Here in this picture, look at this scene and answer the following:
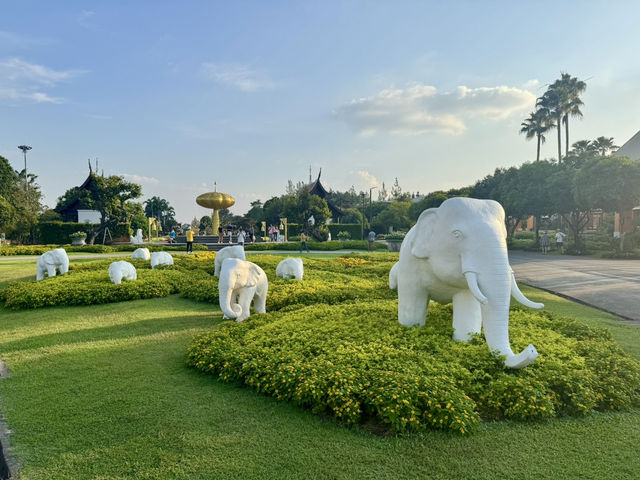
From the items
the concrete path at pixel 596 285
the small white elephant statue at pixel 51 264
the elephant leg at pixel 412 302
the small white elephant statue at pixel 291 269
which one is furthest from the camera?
the small white elephant statue at pixel 51 264

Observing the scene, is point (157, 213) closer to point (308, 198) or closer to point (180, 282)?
point (308, 198)

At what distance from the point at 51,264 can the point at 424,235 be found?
1170 cm

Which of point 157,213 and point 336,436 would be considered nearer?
point 336,436

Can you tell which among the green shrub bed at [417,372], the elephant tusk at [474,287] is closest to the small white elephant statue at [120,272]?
the green shrub bed at [417,372]

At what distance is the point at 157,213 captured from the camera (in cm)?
7731

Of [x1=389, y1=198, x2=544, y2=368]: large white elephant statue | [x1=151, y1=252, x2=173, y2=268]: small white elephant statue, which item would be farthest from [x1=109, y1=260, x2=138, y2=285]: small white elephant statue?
[x1=389, y1=198, x2=544, y2=368]: large white elephant statue

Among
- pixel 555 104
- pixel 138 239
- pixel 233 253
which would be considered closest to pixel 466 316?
pixel 233 253

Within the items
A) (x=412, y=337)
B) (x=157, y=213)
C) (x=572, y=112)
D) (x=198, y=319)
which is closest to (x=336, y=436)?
(x=412, y=337)

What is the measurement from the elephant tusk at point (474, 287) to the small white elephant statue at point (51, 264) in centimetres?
1201

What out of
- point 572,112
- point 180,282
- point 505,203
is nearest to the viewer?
point 180,282

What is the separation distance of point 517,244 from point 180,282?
100 feet

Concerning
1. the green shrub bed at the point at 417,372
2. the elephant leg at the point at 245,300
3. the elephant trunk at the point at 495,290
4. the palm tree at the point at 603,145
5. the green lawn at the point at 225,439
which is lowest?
the green lawn at the point at 225,439

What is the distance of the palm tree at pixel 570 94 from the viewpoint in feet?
127

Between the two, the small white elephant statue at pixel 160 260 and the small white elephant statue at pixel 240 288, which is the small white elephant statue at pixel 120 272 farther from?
the small white elephant statue at pixel 240 288
